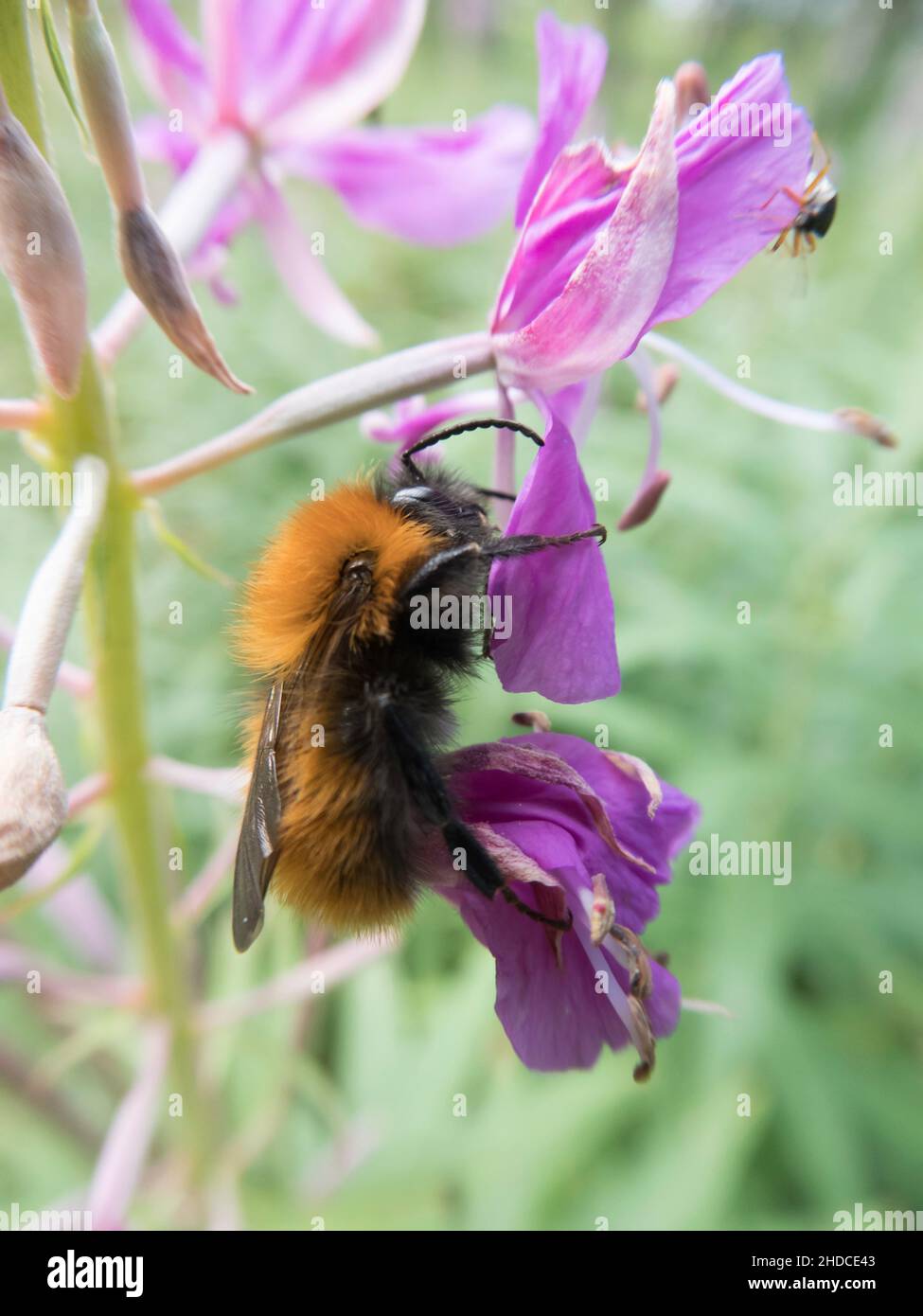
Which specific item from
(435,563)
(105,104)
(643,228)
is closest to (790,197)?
(643,228)

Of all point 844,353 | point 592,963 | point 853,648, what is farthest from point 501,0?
point 592,963

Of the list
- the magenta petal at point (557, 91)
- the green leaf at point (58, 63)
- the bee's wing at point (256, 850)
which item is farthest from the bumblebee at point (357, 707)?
the green leaf at point (58, 63)

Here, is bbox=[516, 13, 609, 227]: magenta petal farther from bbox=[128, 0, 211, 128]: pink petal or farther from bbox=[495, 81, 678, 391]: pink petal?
bbox=[128, 0, 211, 128]: pink petal

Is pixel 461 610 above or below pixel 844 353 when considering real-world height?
below

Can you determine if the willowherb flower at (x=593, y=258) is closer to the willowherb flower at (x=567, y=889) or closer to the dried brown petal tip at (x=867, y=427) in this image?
the willowherb flower at (x=567, y=889)

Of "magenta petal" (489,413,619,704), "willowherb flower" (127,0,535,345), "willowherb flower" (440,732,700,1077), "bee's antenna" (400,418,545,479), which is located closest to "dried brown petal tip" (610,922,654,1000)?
"willowherb flower" (440,732,700,1077)

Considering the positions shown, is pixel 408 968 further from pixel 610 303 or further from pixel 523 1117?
pixel 610 303

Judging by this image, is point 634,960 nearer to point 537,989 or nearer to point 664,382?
point 537,989
